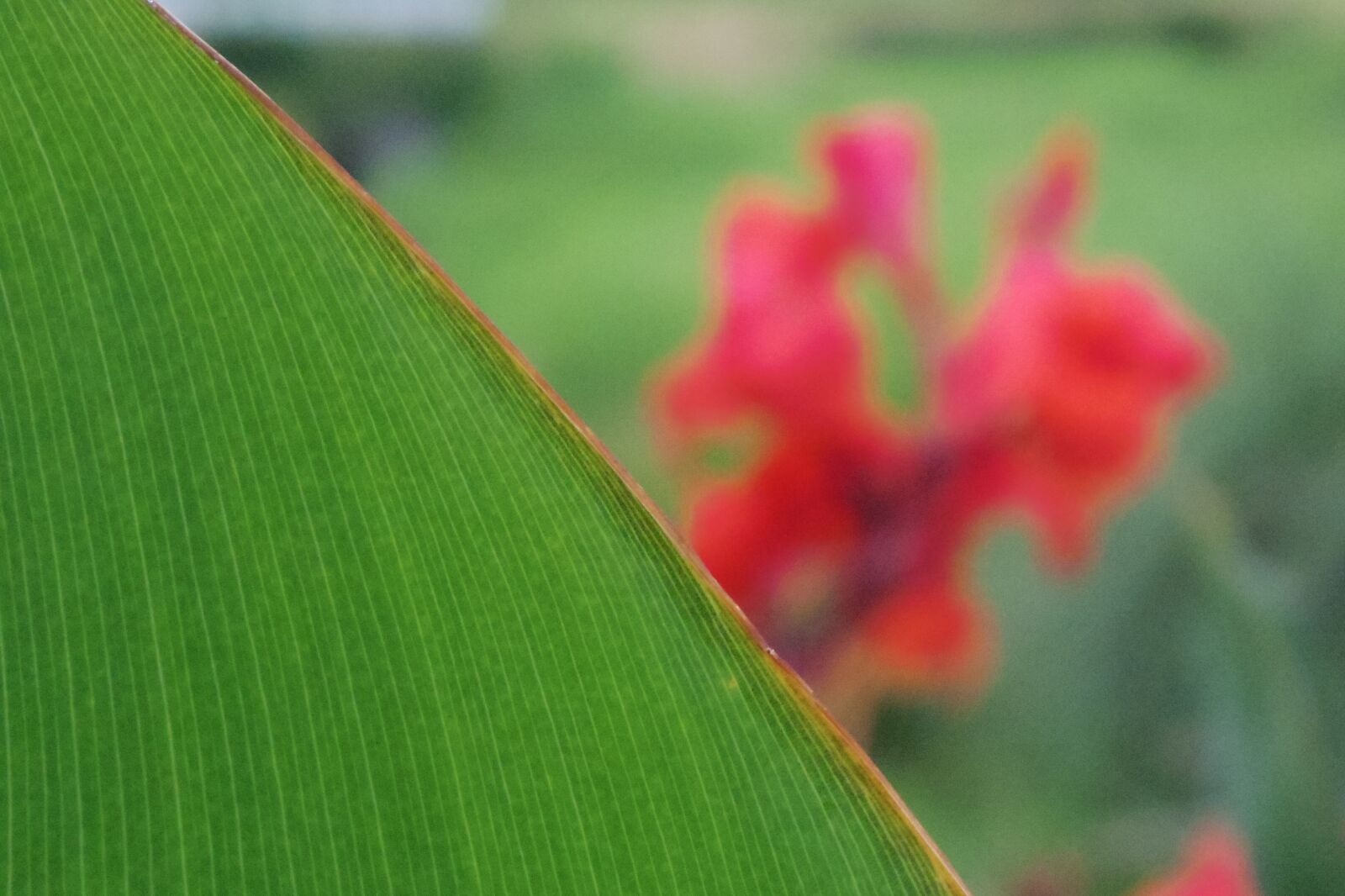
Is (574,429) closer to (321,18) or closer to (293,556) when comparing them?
(293,556)

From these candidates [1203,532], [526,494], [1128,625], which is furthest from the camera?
[1128,625]

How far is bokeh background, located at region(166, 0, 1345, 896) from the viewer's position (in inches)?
31.0

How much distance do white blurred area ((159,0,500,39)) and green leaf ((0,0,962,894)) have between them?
2.63 feet

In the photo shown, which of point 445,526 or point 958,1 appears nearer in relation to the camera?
point 445,526

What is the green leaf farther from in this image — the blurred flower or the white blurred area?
the white blurred area

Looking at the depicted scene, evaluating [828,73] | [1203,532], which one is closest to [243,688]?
[1203,532]

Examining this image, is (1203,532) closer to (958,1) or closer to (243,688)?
(958,1)

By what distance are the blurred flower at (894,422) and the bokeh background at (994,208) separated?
27 mm

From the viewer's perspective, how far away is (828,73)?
0.88 meters

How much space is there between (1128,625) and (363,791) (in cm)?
75

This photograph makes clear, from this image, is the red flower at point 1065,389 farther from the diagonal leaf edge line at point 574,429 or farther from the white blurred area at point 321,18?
the diagonal leaf edge line at point 574,429

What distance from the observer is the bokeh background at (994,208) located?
31.0 inches

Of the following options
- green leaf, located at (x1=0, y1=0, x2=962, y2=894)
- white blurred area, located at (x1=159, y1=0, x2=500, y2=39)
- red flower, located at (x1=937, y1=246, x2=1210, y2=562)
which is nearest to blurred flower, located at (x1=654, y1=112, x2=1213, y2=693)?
red flower, located at (x1=937, y1=246, x2=1210, y2=562)

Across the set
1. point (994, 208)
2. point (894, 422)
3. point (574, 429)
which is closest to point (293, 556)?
point (574, 429)
